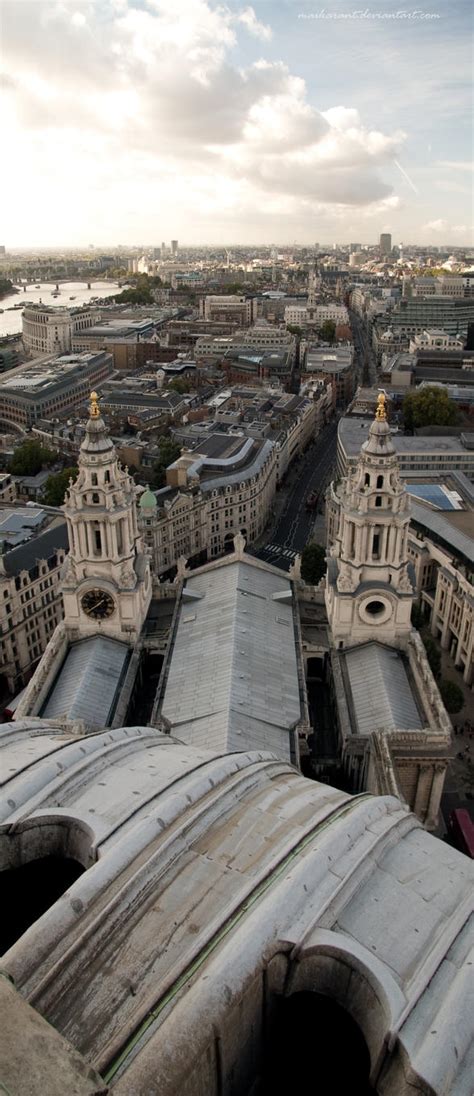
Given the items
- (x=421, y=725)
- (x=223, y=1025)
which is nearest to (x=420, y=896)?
(x=223, y=1025)

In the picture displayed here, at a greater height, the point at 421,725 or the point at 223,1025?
the point at 223,1025

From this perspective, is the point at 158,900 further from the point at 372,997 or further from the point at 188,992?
the point at 372,997

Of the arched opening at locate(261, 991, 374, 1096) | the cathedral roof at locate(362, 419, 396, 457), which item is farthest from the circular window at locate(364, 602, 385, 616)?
the arched opening at locate(261, 991, 374, 1096)

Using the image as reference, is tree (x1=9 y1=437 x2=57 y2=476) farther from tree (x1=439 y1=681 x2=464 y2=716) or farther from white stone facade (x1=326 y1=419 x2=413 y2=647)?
tree (x1=439 y1=681 x2=464 y2=716)

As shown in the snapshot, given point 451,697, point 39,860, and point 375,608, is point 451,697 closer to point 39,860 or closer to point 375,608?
point 375,608

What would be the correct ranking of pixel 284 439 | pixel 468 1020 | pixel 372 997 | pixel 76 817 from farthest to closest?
pixel 284 439, pixel 76 817, pixel 372 997, pixel 468 1020

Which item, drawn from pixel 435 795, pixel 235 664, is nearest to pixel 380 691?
pixel 435 795

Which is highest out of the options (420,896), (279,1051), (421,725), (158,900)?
(158,900)
